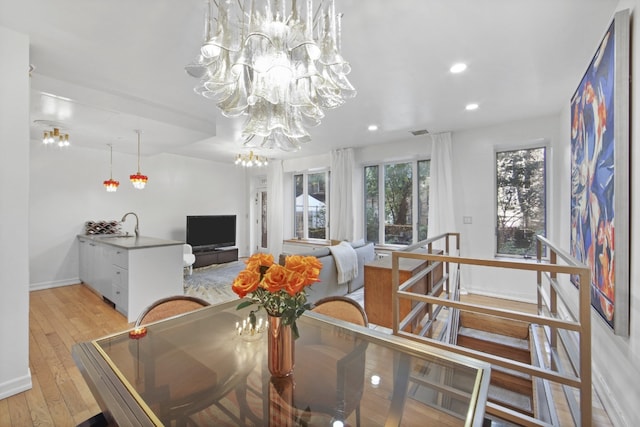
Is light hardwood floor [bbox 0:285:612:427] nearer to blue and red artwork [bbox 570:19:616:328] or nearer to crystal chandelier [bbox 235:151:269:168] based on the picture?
blue and red artwork [bbox 570:19:616:328]

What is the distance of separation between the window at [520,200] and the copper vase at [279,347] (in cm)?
444

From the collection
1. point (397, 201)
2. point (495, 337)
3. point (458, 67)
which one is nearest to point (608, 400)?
point (495, 337)

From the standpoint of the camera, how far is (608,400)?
6.03 ft

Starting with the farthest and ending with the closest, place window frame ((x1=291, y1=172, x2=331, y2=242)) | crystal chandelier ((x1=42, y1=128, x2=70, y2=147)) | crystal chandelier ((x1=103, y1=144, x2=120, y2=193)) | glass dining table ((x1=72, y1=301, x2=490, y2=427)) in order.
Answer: window frame ((x1=291, y1=172, x2=331, y2=242)), crystal chandelier ((x1=103, y1=144, x2=120, y2=193)), crystal chandelier ((x1=42, y1=128, x2=70, y2=147)), glass dining table ((x1=72, y1=301, x2=490, y2=427))

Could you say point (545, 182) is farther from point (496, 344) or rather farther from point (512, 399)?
point (512, 399)

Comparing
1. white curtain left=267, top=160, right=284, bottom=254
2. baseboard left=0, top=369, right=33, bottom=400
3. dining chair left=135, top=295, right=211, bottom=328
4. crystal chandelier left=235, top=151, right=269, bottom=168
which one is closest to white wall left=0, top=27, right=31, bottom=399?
baseboard left=0, top=369, right=33, bottom=400

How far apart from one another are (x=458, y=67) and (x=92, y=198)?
609 centimetres

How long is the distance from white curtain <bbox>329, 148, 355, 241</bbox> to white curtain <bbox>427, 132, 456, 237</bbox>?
158 cm

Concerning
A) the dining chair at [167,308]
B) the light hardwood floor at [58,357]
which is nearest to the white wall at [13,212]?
the light hardwood floor at [58,357]

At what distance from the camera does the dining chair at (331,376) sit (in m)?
0.91

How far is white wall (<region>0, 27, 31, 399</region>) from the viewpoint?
6.31ft

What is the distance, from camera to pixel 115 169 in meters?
5.39

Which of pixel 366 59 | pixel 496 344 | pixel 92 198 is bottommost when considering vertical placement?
pixel 496 344

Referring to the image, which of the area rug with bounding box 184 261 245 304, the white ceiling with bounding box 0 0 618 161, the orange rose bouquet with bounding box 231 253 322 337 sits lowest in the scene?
the area rug with bounding box 184 261 245 304
